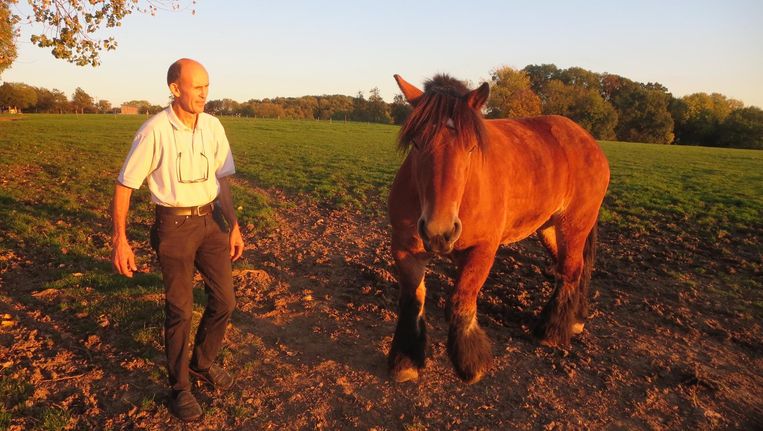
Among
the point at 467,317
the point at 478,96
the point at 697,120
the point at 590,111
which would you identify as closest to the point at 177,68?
the point at 478,96

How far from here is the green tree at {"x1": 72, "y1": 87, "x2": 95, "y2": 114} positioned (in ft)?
268

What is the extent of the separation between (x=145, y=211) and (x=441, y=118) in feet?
24.7

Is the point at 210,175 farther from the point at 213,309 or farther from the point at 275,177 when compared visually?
the point at 275,177

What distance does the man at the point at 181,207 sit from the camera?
8.84 feet

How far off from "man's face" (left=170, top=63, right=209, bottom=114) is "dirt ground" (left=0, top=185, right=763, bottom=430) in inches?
81.3

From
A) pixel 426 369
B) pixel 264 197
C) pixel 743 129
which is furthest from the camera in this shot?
pixel 743 129

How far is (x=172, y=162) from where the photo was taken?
9.16 ft

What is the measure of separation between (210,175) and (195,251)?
1.73 ft

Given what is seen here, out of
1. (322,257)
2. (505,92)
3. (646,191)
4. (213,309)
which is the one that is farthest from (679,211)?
(505,92)

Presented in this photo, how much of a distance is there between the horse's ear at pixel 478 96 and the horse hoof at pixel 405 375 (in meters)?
2.12

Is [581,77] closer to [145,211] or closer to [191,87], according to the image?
[145,211]

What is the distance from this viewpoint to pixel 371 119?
6681cm

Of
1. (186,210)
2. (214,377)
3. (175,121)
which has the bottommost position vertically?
(214,377)

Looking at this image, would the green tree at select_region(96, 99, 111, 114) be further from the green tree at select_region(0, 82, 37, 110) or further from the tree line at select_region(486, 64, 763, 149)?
the tree line at select_region(486, 64, 763, 149)
